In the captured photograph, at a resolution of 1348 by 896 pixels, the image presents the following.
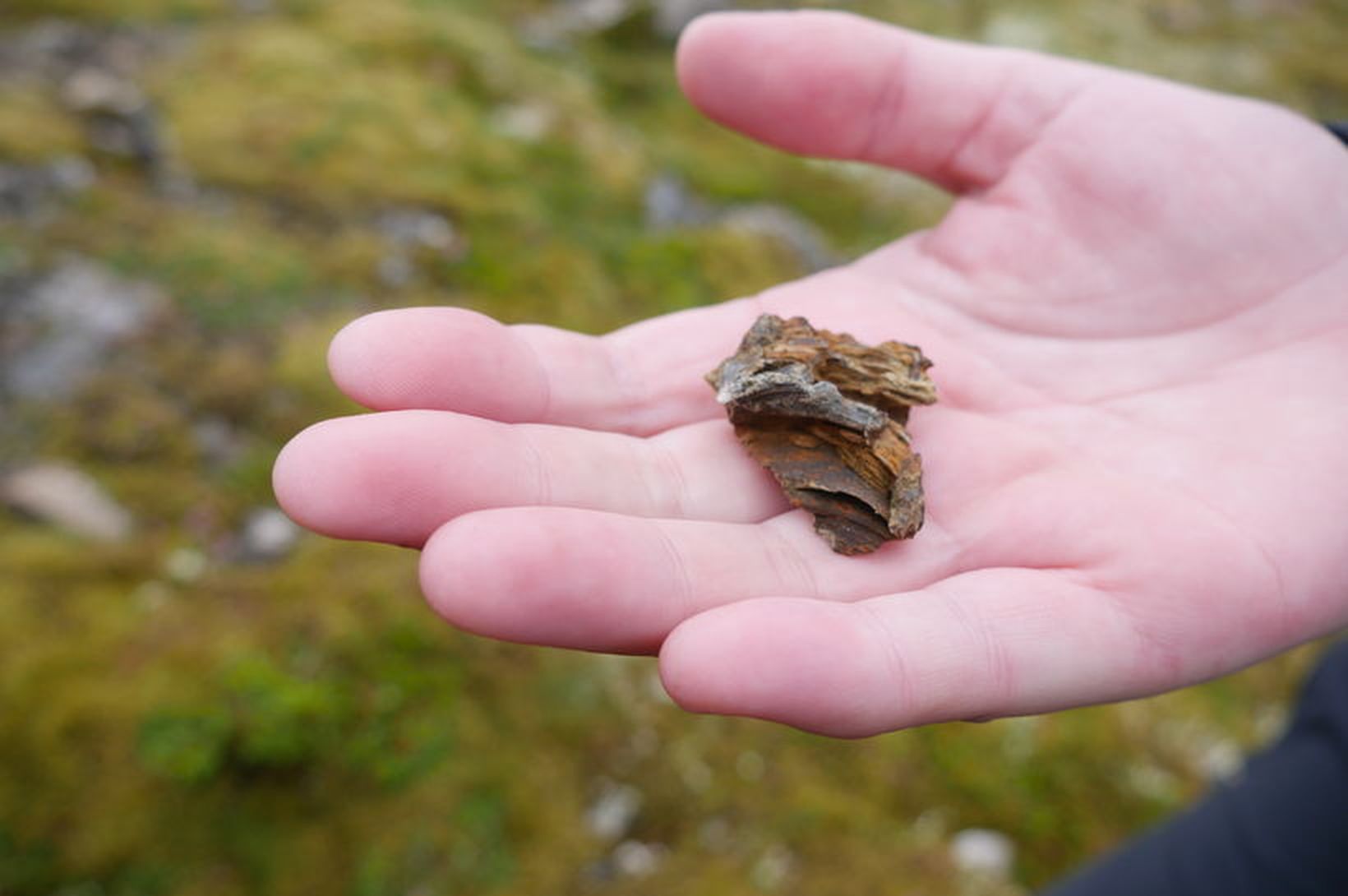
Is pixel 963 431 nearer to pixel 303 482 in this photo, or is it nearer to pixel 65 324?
pixel 303 482

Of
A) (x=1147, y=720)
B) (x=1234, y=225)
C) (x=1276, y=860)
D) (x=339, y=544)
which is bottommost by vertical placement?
(x=1147, y=720)

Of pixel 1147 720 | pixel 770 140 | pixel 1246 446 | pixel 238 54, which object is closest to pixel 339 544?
pixel 770 140

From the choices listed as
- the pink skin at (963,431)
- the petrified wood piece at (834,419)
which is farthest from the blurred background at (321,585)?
the petrified wood piece at (834,419)

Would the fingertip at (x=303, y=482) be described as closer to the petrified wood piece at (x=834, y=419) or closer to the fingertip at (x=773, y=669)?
the fingertip at (x=773, y=669)

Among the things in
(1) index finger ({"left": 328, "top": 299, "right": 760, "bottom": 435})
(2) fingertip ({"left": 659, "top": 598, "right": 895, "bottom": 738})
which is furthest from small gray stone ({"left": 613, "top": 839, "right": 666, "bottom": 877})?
(2) fingertip ({"left": 659, "top": 598, "right": 895, "bottom": 738})

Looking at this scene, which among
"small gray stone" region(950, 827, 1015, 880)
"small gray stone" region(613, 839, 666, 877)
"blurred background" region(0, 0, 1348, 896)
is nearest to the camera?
"blurred background" region(0, 0, 1348, 896)

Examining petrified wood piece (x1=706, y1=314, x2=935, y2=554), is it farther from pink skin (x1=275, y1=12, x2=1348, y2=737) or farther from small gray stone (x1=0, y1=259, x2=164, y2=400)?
small gray stone (x1=0, y1=259, x2=164, y2=400)

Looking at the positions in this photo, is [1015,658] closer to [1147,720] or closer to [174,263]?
[1147,720]
